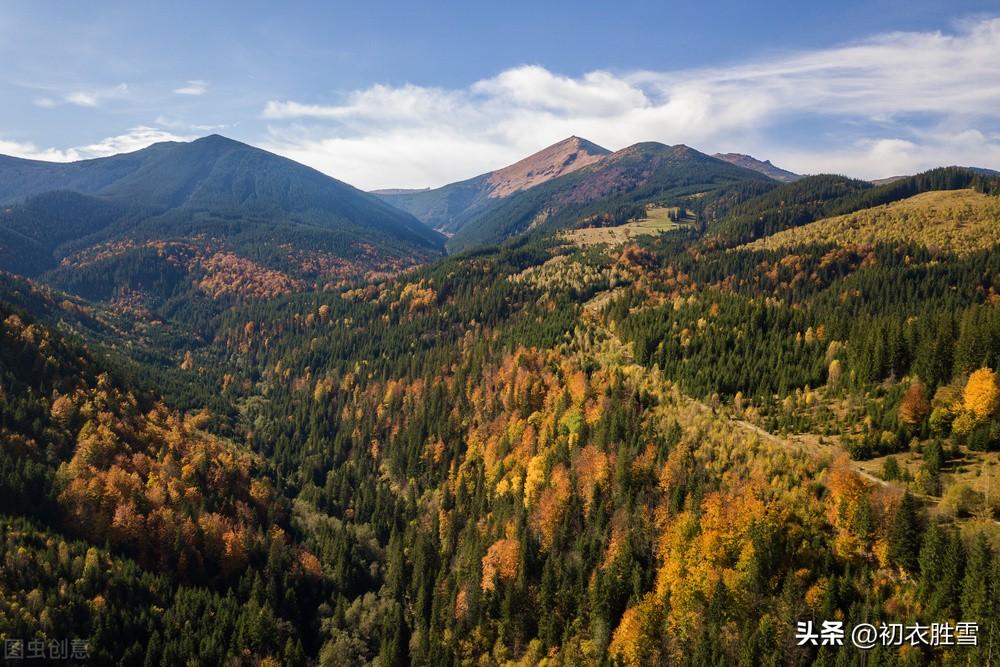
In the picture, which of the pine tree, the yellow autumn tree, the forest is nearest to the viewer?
the pine tree

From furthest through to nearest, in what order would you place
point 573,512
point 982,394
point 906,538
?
point 573,512 < point 982,394 < point 906,538

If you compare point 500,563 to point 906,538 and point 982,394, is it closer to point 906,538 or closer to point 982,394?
point 906,538

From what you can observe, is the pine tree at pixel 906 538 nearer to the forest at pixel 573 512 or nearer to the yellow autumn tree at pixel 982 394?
the forest at pixel 573 512

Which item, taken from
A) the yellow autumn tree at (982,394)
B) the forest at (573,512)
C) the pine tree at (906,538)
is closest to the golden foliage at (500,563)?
the forest at (573,512)

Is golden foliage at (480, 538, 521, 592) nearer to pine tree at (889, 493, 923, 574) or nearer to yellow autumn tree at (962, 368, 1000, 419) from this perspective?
pine tree at (889, 493, 923, 574)

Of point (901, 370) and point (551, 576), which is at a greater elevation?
point (901, 370)

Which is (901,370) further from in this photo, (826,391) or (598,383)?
(598,383)

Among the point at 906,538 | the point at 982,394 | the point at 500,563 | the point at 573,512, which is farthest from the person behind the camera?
the point at 573,512

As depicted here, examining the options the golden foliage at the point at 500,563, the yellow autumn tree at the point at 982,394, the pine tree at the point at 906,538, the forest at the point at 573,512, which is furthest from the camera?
the golden foliage at the point at 500,563

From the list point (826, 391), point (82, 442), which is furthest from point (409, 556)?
point (826, 391)

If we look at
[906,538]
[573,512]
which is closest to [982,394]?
[906,538]

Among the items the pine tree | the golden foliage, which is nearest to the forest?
the pine tree
